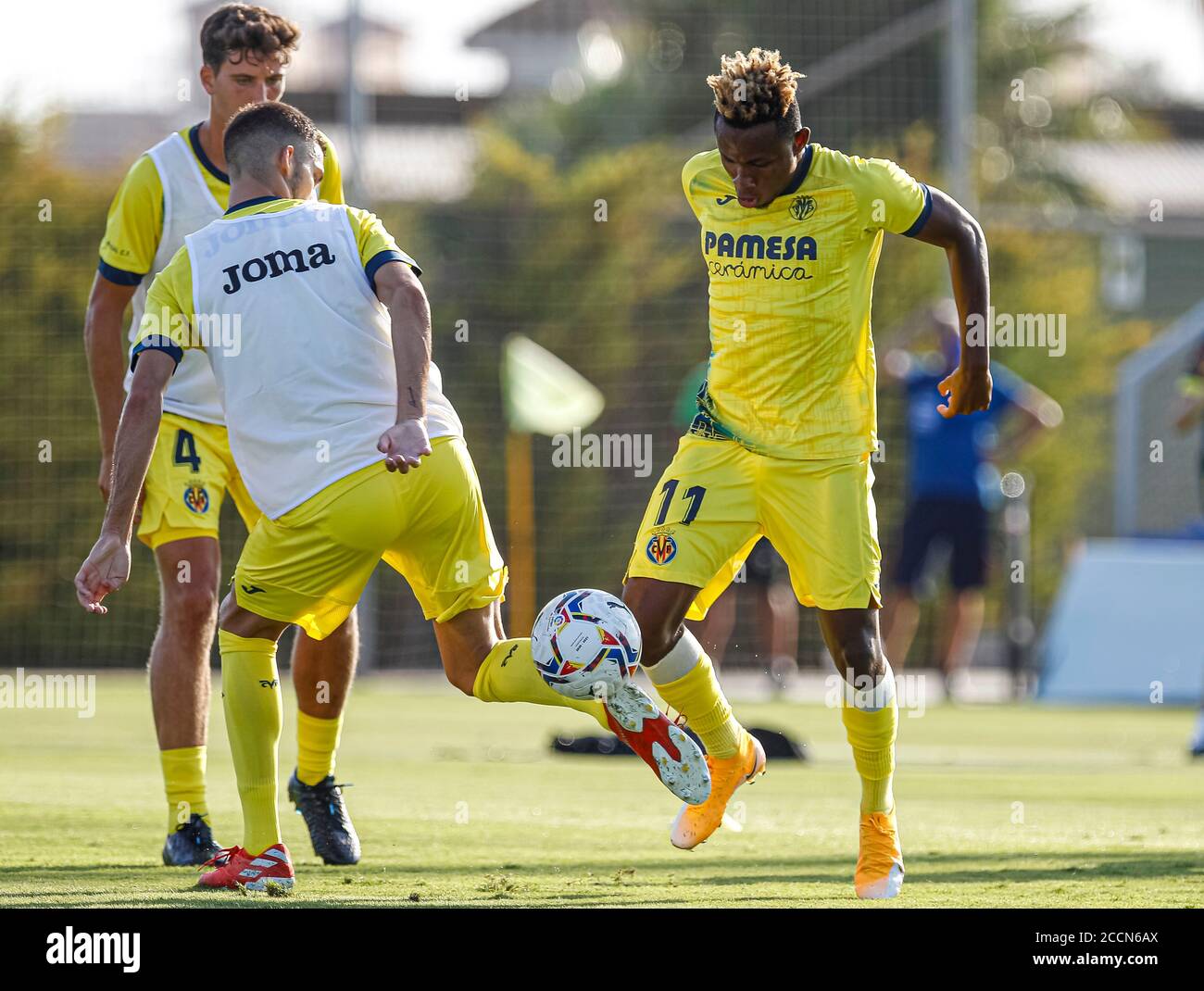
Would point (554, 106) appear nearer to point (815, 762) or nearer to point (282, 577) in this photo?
point (815, 762)

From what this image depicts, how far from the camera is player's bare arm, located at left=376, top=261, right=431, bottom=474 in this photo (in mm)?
4785

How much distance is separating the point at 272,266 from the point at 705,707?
1.91 metres

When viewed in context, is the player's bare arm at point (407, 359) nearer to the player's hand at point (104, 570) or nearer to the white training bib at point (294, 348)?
the white training bib at point (294, 348)

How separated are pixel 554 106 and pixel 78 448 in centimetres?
1074

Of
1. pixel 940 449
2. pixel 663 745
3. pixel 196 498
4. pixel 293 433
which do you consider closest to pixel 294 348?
pixel 293 433

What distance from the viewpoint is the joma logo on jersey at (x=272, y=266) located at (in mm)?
5035

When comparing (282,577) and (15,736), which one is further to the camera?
(15,736)

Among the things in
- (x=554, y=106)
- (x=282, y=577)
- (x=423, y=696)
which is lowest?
(x=423, y=696)

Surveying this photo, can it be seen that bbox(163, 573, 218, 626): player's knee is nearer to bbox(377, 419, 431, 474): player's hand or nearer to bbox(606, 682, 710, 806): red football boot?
bbox(377, 419, 431, 474): player's hand

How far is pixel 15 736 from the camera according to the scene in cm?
1123

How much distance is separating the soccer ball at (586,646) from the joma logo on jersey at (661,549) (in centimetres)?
40

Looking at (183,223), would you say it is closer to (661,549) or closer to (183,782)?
(183,782)

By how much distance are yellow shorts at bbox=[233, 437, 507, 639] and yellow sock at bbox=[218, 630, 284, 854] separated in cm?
14
